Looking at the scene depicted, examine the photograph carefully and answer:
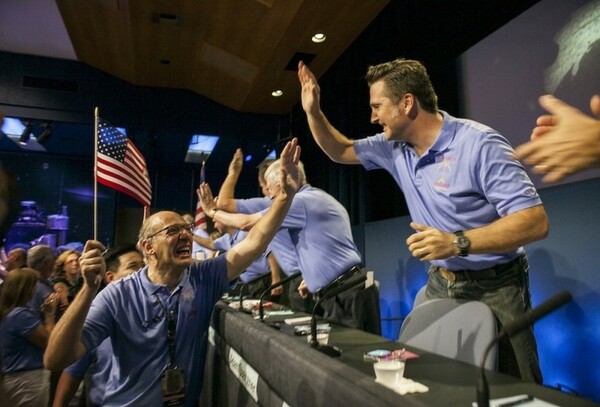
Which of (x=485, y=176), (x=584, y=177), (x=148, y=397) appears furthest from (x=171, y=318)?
(x=584, y=177)

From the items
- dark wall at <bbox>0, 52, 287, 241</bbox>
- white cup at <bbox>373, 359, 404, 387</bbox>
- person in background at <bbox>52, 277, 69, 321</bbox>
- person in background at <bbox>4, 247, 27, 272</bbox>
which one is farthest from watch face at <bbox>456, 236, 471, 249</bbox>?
dark wall at <bbox>0, 52, 287, 241</bbox>

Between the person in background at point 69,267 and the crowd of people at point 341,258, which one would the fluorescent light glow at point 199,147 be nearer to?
the person in background at point 69,267

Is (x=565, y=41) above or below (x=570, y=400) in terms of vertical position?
above

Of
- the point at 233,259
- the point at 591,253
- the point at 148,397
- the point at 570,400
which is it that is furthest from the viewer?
the point at 591,253

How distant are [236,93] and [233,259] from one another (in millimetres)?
5582

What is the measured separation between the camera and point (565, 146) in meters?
0.95

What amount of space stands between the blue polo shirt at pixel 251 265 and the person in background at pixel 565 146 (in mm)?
3769

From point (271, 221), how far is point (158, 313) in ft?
2.28

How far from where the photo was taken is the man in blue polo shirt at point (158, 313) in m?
1.58

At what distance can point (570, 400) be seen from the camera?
920 mm

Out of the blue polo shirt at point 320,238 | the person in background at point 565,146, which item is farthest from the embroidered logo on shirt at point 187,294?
the person in background at point 565,146

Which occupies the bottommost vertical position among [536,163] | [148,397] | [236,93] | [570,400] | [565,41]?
[148,397]

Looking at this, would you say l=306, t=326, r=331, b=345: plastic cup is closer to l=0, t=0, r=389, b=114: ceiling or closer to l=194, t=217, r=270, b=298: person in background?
l=194, t=217, r=270, b=298: person in background

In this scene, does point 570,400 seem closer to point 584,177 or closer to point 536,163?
point 536,163
